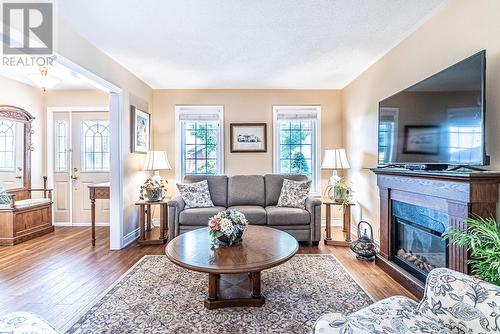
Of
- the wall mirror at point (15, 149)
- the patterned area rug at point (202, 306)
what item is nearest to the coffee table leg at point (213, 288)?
the patterned area rug at point (202, 306)

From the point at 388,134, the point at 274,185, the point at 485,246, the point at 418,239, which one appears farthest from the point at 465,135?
the point at 274,185

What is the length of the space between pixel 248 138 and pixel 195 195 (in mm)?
1494

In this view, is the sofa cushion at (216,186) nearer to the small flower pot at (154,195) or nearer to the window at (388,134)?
the small flower pot at (154,195)

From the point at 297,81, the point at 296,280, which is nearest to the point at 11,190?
the point at 296,280

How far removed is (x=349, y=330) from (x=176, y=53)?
10.9 ft

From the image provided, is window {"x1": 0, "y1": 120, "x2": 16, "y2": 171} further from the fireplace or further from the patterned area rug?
the fireplace

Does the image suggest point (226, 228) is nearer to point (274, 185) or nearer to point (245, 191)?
point (245, 191)

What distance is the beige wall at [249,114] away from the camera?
16.2 feet

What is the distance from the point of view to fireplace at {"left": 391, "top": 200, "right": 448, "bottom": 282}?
2.23 metres

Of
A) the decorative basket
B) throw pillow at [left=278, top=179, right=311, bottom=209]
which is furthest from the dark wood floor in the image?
throw pillow at [left=278, top=179, right=311, bottom=209]

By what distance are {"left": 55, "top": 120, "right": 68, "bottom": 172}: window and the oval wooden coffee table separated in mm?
3682

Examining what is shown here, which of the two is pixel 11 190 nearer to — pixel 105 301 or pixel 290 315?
pixel 105 301

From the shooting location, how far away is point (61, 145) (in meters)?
5.02

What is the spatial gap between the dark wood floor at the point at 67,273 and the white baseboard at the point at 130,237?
0.14 meters
